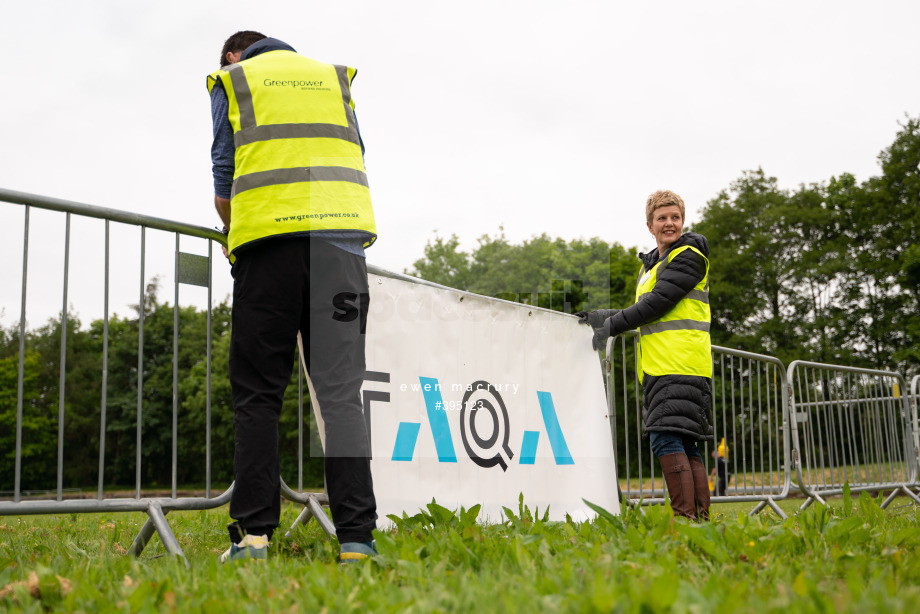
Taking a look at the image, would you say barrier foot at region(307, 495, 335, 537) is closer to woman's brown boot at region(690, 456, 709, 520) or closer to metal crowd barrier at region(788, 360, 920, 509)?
woman's brown boot at region(690, 456, 709, 520)

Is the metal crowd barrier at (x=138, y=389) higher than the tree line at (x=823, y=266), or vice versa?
the tree line at (x=823, y=266)

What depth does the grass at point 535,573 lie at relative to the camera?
1.94m

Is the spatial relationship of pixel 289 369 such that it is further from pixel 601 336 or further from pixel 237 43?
pixel 601 336

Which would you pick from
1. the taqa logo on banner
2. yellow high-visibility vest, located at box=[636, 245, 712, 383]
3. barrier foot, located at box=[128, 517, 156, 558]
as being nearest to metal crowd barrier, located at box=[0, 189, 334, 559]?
barrier foot, located at box=[128, 517, 156, 558]

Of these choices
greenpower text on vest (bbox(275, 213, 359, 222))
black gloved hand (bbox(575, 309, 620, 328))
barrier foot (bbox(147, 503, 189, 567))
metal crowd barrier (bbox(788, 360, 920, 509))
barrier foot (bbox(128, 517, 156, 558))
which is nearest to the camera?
barrier foot (bbox(147, 503, 189, 567))

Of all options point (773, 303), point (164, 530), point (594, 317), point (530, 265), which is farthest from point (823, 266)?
point (164, 530)

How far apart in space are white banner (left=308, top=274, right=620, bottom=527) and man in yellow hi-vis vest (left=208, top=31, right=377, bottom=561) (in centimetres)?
83

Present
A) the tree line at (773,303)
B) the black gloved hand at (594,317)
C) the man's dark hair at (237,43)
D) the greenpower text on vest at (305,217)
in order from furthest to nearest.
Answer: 1. the tree line at (773,303)
2. the black gloved hand at (594,317)
3. the man's dark hair at (237,43)
4. the greenpower text on vest at (305,217)

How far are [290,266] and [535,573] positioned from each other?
1.48m

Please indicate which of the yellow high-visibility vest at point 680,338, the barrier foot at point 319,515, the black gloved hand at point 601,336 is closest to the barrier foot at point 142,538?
the barrier foot at point 319,515

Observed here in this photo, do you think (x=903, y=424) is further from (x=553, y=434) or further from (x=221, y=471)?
(x=221, y=471)

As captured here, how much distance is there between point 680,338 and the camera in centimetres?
435

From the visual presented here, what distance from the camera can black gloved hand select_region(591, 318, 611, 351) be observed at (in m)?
4.86

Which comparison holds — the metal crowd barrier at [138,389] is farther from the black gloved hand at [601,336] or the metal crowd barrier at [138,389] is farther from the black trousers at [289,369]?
the black gloved hand at [601,336]
